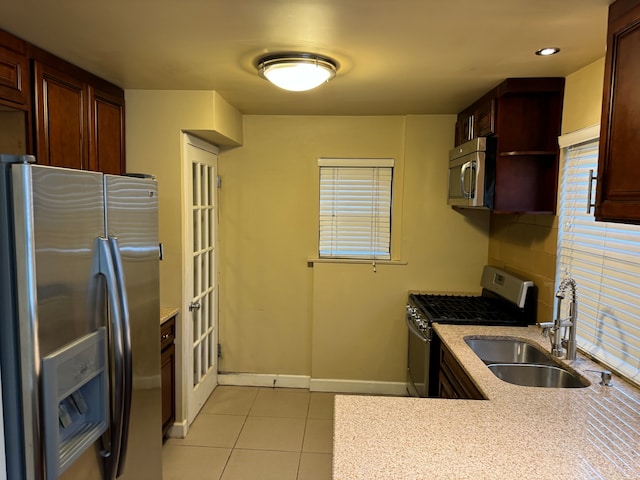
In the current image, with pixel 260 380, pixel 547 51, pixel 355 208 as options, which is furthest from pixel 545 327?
pixel 260 380

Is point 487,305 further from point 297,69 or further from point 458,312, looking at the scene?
point 297,69

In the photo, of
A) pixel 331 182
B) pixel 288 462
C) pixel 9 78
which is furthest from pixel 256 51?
pixel 288 462

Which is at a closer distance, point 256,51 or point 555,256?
point 256,51

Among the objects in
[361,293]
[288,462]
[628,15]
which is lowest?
[288,462]

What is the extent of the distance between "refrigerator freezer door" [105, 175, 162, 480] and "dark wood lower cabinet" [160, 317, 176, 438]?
81cm

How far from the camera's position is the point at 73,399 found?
4.49 ft

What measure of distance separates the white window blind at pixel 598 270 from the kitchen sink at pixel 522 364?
0.19 meters

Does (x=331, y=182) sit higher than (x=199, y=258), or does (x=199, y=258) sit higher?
(x=331, y=182)

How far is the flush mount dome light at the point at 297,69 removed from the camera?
204cm

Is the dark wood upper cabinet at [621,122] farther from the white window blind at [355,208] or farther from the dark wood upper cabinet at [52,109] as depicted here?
the dark wood upper cabinet at [52,109]

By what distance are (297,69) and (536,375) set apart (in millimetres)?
1931

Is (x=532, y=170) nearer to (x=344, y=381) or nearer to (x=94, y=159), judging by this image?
(x=344, y=381)

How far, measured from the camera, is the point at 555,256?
8.27 ft

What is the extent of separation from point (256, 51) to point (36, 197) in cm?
124
